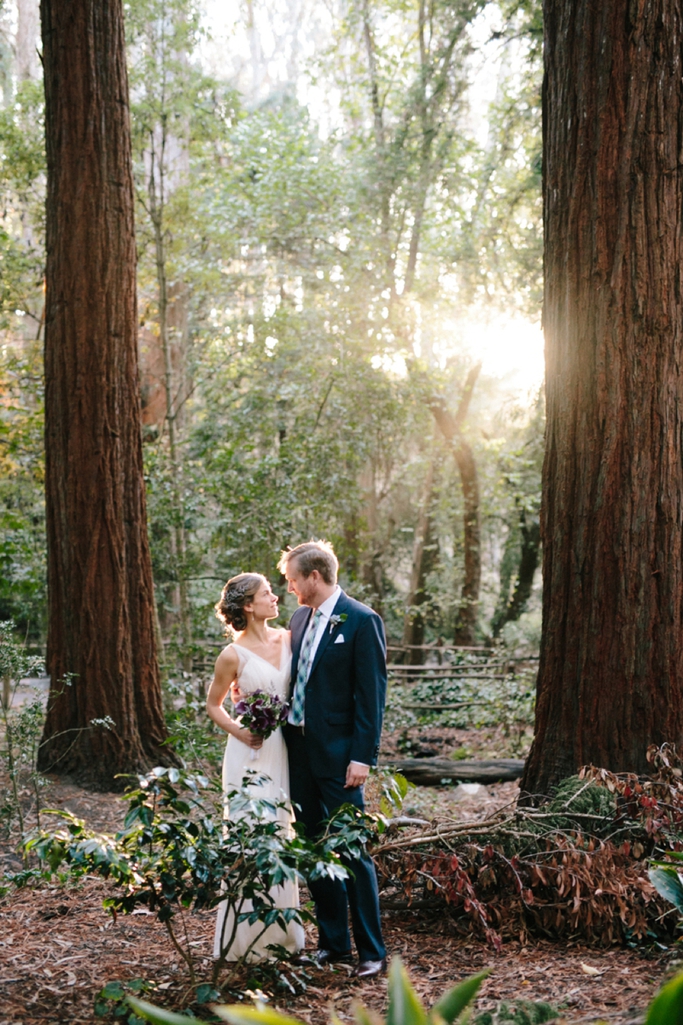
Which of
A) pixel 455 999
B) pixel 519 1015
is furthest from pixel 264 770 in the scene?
pixel 455 999

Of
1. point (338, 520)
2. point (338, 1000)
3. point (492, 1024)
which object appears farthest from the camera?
point (338, 520)

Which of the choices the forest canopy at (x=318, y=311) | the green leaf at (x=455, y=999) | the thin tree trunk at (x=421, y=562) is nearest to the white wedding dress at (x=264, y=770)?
the green leaf at (x=455, y=999)

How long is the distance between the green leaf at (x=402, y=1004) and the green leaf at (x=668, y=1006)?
0.48 m

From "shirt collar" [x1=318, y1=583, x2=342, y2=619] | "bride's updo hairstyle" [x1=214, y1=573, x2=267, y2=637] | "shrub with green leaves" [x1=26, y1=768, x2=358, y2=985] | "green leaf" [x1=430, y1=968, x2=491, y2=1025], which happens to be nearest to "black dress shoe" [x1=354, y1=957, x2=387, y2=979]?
"shrub with green leaves" [x1=26, y1=768, x2=358, y2=985]

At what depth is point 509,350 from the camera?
19.0m

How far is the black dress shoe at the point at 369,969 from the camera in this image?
395 centimetres

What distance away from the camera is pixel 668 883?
3104mm

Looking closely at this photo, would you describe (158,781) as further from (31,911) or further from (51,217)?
(51,217)

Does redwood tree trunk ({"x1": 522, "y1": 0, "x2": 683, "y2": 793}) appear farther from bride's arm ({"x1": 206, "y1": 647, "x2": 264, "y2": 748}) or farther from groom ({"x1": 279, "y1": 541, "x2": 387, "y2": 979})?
bride's arm ({"x1": 206, "y1": 647, "x2": 264, "y2": 748})

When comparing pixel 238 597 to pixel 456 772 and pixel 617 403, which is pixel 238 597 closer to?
pixel 617 403

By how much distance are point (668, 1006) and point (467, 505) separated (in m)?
17.5

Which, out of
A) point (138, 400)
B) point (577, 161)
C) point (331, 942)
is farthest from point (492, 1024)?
point (138, 400)

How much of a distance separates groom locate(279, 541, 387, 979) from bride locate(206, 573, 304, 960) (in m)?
0.10

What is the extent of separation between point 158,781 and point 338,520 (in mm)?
11600
